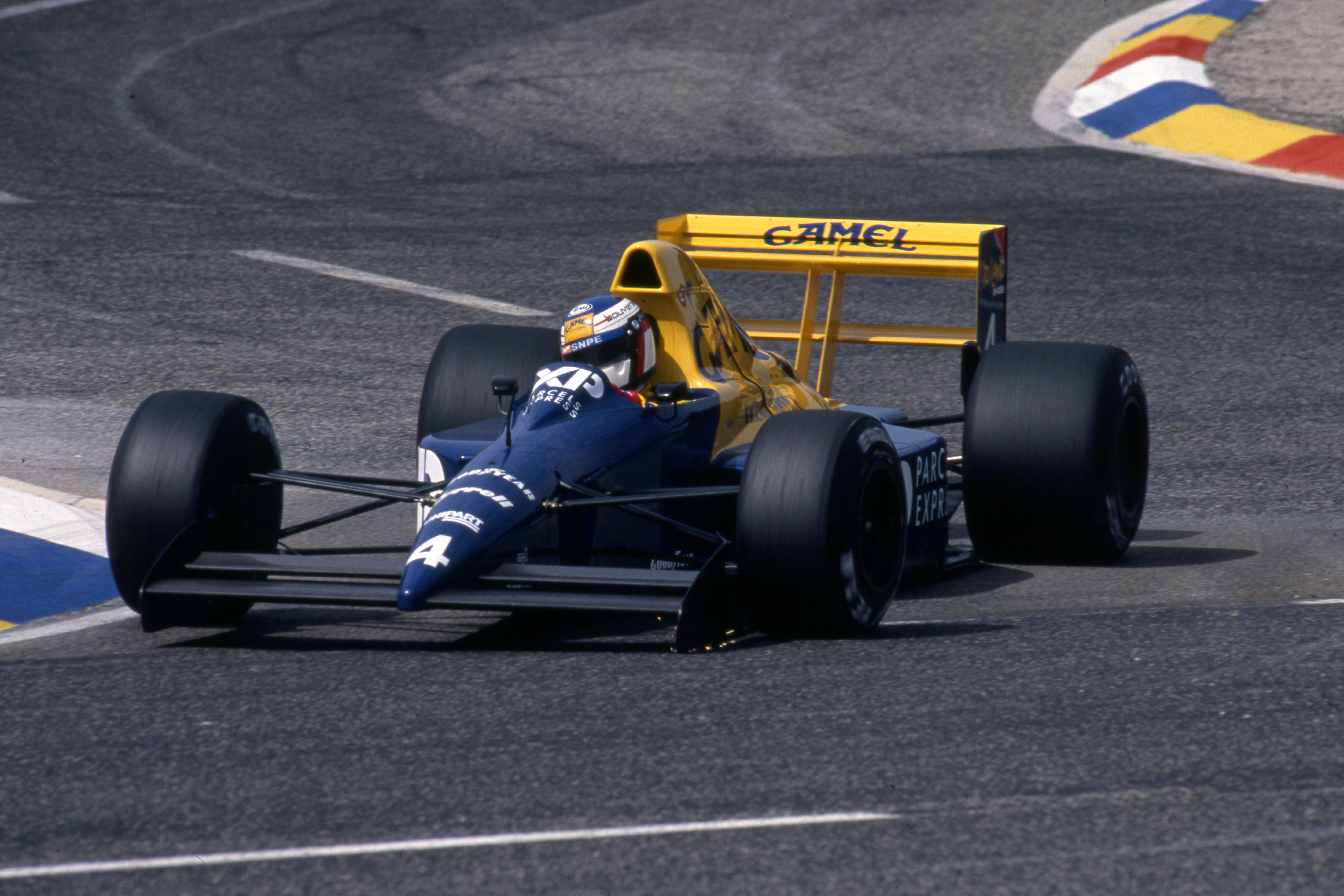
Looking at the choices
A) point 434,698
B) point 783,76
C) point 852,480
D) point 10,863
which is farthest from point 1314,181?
point 10,863

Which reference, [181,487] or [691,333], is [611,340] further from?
[181,487]

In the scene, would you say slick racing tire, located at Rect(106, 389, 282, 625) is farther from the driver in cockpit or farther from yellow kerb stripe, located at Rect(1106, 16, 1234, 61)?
yellow kerb stripe, located at Rect(1106, 16, 1234, 61)

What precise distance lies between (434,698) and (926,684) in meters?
1.22

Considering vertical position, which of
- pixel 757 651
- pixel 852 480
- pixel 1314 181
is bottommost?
pixel 757 651

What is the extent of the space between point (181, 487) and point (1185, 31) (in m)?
14.7

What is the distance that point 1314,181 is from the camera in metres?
14.1

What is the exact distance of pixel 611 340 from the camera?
5.90 metres

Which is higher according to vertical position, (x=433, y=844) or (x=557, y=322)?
(x=557, y=322)

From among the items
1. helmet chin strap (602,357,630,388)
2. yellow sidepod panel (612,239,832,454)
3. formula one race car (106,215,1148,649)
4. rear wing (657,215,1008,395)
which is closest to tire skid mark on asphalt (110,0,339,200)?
rear wing (657,215,1008,395)

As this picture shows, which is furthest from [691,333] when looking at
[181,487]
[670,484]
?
[181,487]

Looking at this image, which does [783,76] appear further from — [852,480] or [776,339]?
[852,480]

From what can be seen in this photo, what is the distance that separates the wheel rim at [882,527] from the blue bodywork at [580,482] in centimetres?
17

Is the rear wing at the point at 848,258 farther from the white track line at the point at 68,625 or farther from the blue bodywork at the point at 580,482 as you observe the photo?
the white track line at the point at 68,625

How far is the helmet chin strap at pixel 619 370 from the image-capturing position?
19.5 ft
